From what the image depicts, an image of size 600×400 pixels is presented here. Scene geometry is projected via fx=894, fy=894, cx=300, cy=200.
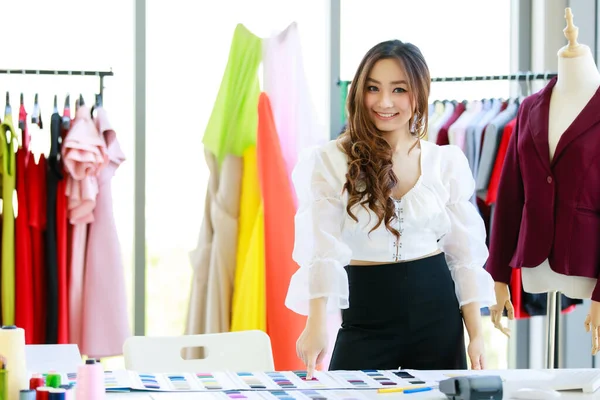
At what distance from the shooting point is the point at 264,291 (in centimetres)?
340

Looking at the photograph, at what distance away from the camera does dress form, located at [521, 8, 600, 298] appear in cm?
269

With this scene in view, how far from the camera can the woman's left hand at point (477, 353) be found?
231 cm

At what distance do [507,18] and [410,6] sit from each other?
1.49ft

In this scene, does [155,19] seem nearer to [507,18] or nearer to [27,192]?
[27,192]

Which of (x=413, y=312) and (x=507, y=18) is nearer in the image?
(x=413, y=312)

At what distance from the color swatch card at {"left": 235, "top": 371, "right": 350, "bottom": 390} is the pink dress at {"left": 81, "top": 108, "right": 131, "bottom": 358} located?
4.46ft

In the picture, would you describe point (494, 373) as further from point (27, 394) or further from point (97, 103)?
point (97, 103)

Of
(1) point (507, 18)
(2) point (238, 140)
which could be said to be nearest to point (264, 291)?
(2) point (238, 140)

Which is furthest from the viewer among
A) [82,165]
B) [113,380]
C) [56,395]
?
[82,165]

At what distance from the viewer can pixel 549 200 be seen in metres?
2.64

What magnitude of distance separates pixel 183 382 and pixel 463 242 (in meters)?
0.88

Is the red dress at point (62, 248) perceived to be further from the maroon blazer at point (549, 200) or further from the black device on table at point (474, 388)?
the black device on table at point (474, 388)

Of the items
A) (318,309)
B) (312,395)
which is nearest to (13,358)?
(312,395)

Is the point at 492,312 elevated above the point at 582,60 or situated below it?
below
